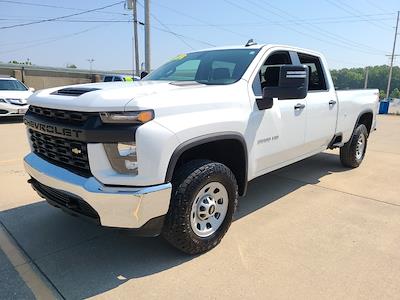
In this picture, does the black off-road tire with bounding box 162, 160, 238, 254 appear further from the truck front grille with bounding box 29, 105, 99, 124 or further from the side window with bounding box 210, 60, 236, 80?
the side window with bounding box 210, 60, 236, 80

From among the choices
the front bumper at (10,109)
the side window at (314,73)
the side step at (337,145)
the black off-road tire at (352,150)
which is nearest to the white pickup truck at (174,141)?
the side window at (314,73)

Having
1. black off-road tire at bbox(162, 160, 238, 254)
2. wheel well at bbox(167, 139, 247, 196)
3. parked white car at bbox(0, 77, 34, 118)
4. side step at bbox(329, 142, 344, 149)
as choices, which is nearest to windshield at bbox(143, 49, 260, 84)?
wheel well at bbox(167, 139, 247, 196)

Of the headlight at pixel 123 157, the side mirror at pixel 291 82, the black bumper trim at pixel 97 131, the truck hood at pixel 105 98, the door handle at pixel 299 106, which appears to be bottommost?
the headlight at pixel 123 157

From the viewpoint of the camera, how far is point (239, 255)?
11.1 ft

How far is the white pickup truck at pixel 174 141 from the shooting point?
9.03 ft

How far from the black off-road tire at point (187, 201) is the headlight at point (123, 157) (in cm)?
44

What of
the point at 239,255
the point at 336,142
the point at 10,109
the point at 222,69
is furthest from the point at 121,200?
the point at 10,109

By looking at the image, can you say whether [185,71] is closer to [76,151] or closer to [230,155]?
[230,155]

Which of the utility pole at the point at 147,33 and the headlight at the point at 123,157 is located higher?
the utility pole at the point at 147,33

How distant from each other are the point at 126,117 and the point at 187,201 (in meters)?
0.85

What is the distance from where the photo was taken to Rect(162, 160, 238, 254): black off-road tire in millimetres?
3031

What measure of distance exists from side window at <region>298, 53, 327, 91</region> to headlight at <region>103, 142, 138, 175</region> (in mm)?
3231

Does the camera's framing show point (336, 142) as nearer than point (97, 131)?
No

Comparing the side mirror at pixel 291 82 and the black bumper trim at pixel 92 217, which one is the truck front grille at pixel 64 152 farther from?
the side mirror at pixel 291 82
